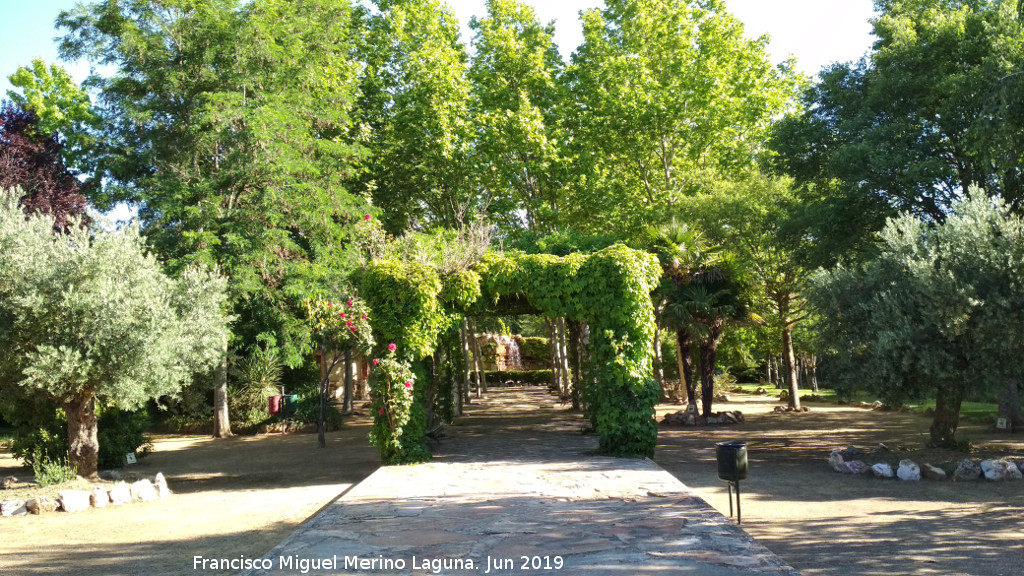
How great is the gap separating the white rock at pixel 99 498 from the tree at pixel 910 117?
15097 mm

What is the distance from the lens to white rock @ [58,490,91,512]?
10250 mm

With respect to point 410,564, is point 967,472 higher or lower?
lower

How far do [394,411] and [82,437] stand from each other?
18.3 ft

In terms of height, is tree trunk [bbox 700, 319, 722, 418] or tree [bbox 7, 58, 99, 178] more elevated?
tree [bbox 7, 58, 99, 178]

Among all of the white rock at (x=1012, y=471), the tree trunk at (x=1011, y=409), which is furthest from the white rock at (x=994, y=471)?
the tree trunk at (x=1011, y=409)

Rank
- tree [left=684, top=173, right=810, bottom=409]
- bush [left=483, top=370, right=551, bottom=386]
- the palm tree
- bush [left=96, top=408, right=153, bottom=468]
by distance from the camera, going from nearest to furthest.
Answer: bush [left=96, top=408, right=153, bottom=468]
the palm tree
tree [left=684, top=173, right=810, bottom=409]
bush [left=483, top=370, right=551, bottom=386]

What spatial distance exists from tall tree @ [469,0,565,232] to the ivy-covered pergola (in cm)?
1142

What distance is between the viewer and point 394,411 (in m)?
11.2

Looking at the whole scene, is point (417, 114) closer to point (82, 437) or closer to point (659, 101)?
point (659, 101)

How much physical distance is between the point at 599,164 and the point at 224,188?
12.4 meters

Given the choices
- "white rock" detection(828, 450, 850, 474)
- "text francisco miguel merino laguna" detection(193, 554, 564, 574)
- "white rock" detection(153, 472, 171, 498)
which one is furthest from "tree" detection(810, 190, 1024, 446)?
"white rock" detection(153, 472, 171, 498)

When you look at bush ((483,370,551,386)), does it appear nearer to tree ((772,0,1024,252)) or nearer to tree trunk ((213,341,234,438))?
tree trunk ((213,341,234,438))

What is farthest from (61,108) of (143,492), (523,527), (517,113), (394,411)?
(523,527)

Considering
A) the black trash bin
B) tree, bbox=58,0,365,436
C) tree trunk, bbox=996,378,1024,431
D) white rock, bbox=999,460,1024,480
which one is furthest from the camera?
tree, bbox=58,0,365,436
